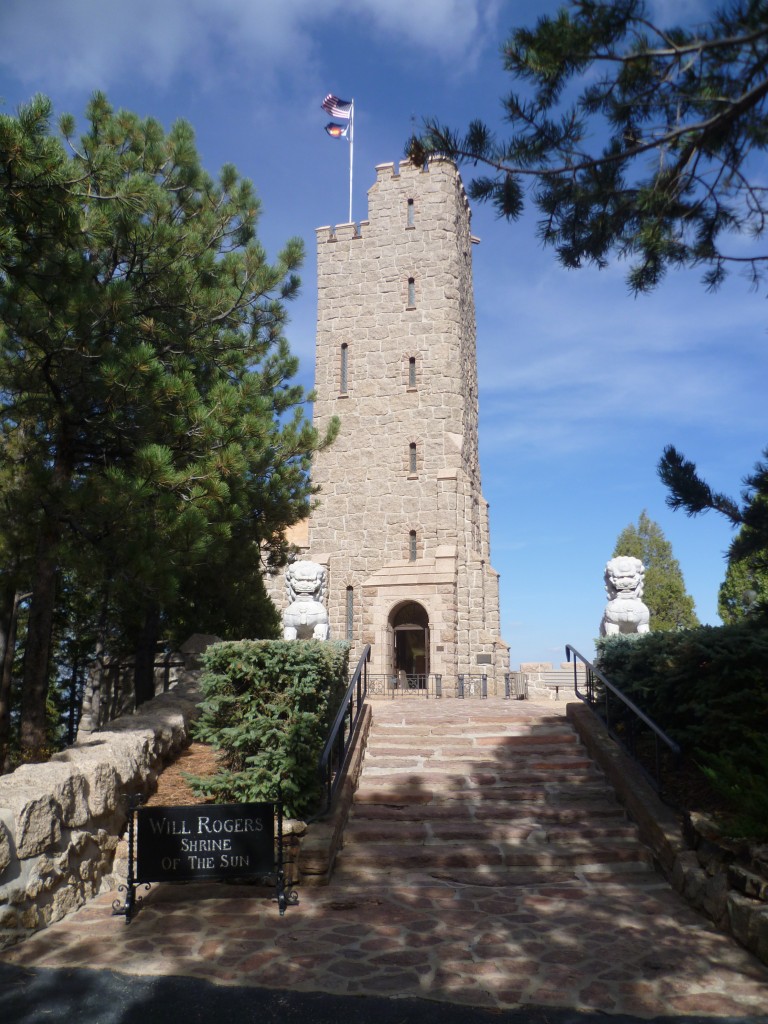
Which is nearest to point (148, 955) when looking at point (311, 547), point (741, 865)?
point (741, 865)

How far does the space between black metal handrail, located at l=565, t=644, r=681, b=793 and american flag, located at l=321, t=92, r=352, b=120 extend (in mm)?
20946

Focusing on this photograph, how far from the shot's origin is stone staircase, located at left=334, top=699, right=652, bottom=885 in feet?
22.1

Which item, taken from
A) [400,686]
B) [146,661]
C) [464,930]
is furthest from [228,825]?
[400,686]

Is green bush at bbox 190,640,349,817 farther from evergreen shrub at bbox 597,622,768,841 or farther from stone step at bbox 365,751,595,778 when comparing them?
evergreen shrub at bbox 597,622,768,841

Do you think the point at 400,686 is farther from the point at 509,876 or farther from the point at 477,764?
the point at 509,876

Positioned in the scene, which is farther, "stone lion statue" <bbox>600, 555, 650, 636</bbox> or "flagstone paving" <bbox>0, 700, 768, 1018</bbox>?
"stone lion statue" <bbox>600, 555, 650, 636</bbox>

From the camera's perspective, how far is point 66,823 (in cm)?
A: 593

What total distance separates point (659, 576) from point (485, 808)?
1196 inches

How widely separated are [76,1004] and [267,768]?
9.37 feet

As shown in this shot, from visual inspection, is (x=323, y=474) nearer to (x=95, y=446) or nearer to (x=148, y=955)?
(x=95, y=446)

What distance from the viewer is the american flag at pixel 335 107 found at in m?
25.0

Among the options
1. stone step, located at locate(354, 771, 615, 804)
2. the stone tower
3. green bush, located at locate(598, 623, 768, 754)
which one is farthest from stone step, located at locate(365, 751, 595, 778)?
the stone tower

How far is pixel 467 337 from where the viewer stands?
24859mm

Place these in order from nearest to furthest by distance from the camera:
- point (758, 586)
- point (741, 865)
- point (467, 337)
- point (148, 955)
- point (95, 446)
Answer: point (148, 955)
point (741, 865)
point (95, 446)
point (467, 337)
point (758, 586)
